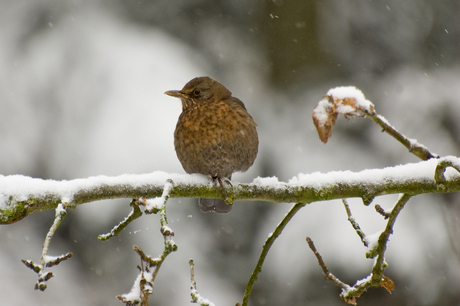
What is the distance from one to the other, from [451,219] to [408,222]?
428mm

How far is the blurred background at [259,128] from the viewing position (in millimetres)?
4906

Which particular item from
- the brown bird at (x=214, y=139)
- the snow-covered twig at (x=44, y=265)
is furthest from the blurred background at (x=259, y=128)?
the snow-covered twig at (x=44, y=265)

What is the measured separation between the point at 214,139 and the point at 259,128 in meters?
2.54

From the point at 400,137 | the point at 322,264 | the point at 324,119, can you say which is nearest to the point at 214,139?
the point at 322,264

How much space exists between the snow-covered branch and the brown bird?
0.77 metres

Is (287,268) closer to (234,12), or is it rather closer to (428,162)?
(428,162)

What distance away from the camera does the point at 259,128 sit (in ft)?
18.1

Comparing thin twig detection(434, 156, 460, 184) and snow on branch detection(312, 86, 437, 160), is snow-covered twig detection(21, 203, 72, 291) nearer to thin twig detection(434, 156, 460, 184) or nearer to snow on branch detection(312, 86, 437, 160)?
snow on branch detection(312, 86, 437, 160)

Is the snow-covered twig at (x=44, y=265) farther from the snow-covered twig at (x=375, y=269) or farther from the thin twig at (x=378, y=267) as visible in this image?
the thin twig at (x=378, y=267)

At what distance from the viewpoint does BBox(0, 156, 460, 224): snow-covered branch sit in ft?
5.86

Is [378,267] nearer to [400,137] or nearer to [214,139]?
[400,137]

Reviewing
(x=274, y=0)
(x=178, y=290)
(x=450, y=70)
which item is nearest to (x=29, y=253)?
(x=178, y=290)

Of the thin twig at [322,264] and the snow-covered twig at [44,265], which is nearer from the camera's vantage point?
the snow-covered twig at [44,265]

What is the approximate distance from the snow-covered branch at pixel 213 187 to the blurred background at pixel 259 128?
275 centimetres
